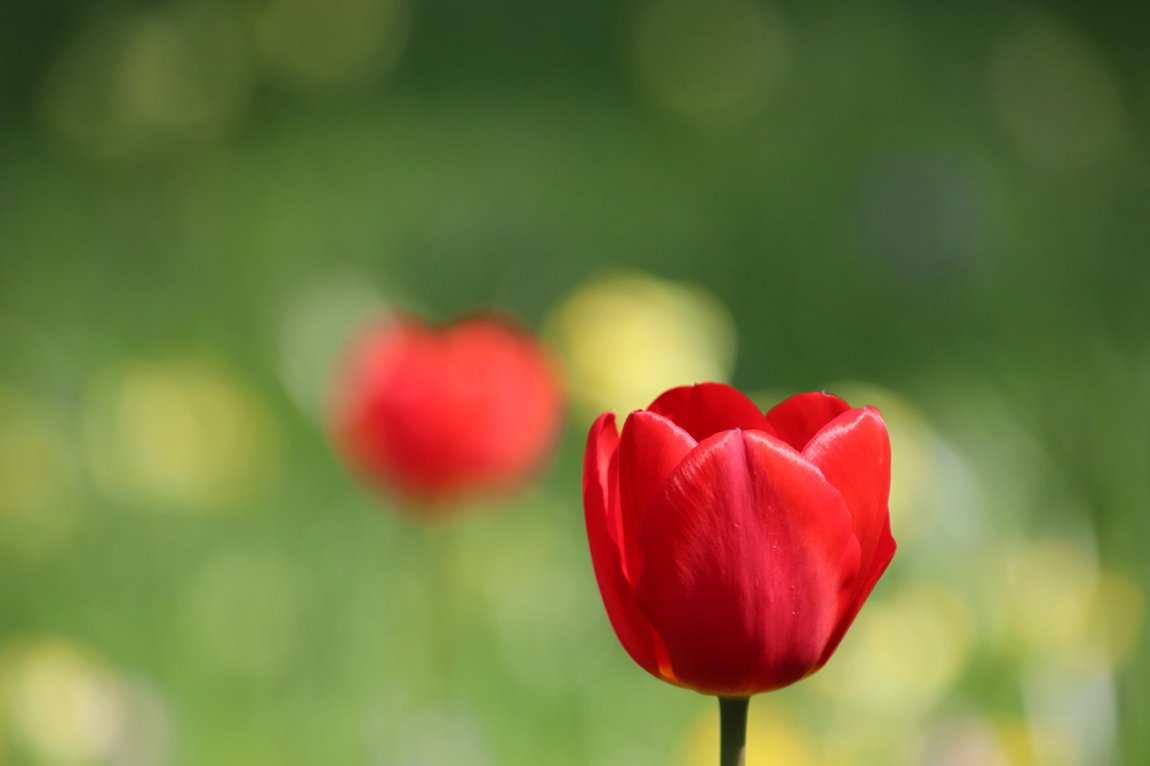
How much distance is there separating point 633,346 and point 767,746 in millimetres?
264

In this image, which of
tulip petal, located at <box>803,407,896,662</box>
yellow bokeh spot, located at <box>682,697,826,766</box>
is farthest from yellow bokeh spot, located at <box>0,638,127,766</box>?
tulip petal, located at <box>803,407,896,662</box>

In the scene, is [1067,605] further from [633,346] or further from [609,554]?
[609,554]

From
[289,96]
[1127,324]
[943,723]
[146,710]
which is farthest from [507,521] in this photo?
[289,96]

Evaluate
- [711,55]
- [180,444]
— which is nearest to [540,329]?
[180,444]

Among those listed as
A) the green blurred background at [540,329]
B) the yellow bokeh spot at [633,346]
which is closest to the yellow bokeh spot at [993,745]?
the green blurred background at [540,329]

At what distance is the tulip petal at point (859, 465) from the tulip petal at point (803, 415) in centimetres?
2

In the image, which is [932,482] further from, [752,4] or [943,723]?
[752,4]

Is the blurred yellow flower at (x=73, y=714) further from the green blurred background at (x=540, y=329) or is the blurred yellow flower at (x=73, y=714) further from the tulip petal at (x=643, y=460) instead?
the tulip petal at (x=643, y=460)

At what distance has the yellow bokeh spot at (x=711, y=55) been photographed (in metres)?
1.52

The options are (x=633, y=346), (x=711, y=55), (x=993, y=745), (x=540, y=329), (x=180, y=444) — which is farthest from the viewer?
(x=711, y=55)

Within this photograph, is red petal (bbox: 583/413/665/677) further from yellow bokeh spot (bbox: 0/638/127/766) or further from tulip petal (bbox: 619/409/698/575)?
yellow bokeh spot (bbox: 0/638/127/766)

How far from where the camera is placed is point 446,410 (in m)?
0.73

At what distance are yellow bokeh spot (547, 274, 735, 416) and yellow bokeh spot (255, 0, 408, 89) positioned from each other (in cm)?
73

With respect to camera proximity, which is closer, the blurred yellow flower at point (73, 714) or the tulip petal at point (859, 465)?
the tulip petal at point (859, 465)
